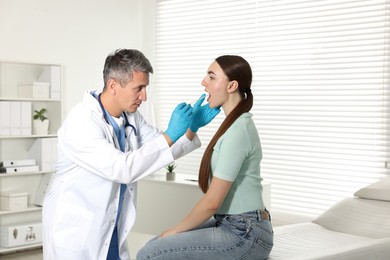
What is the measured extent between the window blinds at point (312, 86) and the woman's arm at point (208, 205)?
211 cm

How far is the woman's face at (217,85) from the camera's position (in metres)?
2.32

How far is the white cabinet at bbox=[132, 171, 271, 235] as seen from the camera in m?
4.43

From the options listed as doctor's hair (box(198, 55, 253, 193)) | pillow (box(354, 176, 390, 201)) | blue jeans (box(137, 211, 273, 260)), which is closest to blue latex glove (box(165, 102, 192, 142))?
doctor's hair (box(198, 55, 253, 193))

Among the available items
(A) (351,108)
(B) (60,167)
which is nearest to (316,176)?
(A) (351,108)

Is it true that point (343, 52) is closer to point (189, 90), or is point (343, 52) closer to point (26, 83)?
point (189, 90)

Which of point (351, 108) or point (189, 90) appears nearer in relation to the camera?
point (351, 108)

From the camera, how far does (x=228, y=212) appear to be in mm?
2197

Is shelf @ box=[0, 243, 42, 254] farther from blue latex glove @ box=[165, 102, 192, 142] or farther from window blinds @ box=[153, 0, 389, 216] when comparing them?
blue latex glove @ box=[165, 102, 192, 142]

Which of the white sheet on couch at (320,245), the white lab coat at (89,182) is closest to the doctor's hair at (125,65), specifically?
the white lab coat at (89,182)

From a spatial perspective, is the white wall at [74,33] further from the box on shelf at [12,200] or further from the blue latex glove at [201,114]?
the blue latex glove at [201,114]

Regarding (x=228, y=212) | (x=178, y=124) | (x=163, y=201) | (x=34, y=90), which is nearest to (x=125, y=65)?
(x=178, y=124)

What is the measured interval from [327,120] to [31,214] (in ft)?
7.61

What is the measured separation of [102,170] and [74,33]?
10.6ft

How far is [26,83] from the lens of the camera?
15.4 ft
